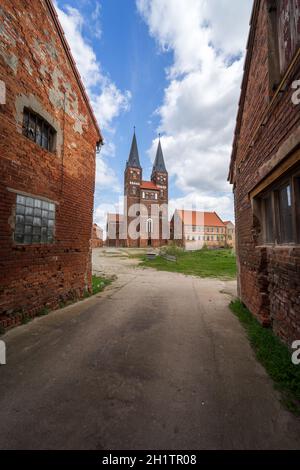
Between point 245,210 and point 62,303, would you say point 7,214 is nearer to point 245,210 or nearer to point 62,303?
point 62,303

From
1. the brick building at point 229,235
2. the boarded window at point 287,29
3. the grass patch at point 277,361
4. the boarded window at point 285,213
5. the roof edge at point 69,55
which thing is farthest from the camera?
the brick building at point 229,235

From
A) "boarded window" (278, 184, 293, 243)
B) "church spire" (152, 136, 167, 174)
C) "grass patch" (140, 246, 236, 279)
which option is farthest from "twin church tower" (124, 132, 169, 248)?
"boarded window" (278, 184, 293, 243)

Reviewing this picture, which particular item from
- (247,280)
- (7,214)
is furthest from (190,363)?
(7,214)

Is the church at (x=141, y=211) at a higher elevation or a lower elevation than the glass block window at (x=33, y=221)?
higher

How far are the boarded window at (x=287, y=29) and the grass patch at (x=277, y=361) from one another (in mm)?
4521

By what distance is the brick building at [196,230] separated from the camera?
56.2 meters

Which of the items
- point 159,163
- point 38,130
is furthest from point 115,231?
point 38,130

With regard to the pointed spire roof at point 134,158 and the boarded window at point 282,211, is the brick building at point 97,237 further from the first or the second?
the boarded window at point 282,211

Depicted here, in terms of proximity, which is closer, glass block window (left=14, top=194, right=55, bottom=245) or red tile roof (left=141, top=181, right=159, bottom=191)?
glass block window (left=14, top=194, right=55, bottom=245)

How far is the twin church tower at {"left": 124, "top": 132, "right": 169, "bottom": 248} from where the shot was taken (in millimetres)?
54634

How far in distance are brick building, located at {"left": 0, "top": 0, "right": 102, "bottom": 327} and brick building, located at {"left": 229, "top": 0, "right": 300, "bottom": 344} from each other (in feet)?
17.0

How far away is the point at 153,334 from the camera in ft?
14.3

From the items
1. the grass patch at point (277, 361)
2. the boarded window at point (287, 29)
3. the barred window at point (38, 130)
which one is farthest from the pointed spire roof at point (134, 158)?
the grass patch at point (277, 361)

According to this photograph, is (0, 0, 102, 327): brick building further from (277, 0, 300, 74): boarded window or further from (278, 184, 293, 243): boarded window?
(278, 184, 293, 243): boarded window
